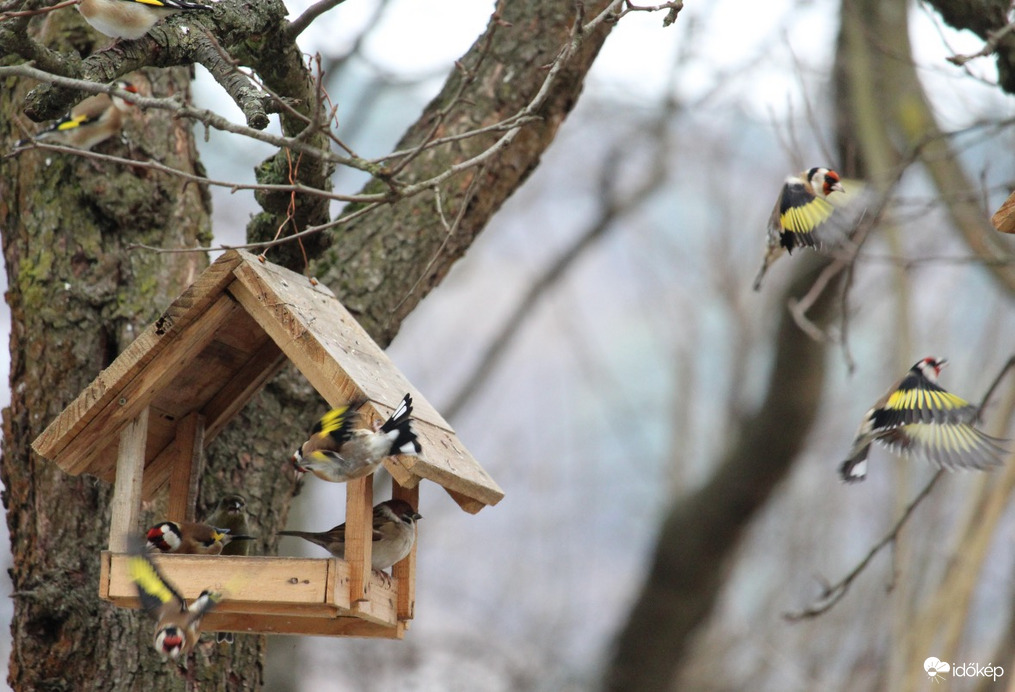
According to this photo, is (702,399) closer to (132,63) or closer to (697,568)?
(697,568)

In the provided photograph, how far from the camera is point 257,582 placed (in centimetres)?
300

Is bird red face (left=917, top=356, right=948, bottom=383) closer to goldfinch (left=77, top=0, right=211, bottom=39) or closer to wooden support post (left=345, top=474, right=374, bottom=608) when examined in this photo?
wooden support post (left=345, top=474, right=374, bottom=608)

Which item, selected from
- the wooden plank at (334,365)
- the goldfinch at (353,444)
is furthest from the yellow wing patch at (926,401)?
the goldfinch at (353,444)

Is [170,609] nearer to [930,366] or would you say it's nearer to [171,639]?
[171,639]

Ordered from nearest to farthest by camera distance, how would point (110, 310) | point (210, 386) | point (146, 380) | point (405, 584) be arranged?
1. point (146, 380)
2. point (405, 584)
3. point (210, 386)
4. point (110, 310)

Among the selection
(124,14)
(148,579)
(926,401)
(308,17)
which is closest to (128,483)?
(148,579)

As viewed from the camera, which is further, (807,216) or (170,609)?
(807,216)

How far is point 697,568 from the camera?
8188mm

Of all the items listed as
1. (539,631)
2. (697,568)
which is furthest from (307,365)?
(539,631)

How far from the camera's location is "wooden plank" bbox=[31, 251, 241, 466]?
327 cm

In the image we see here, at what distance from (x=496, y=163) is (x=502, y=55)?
52cm

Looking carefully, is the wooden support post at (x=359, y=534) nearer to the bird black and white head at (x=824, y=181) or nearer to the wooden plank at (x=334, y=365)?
the wooden plank at (x=334, y=365)

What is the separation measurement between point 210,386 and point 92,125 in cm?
143

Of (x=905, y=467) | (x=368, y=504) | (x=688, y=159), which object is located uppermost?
(x=688, y=159)
